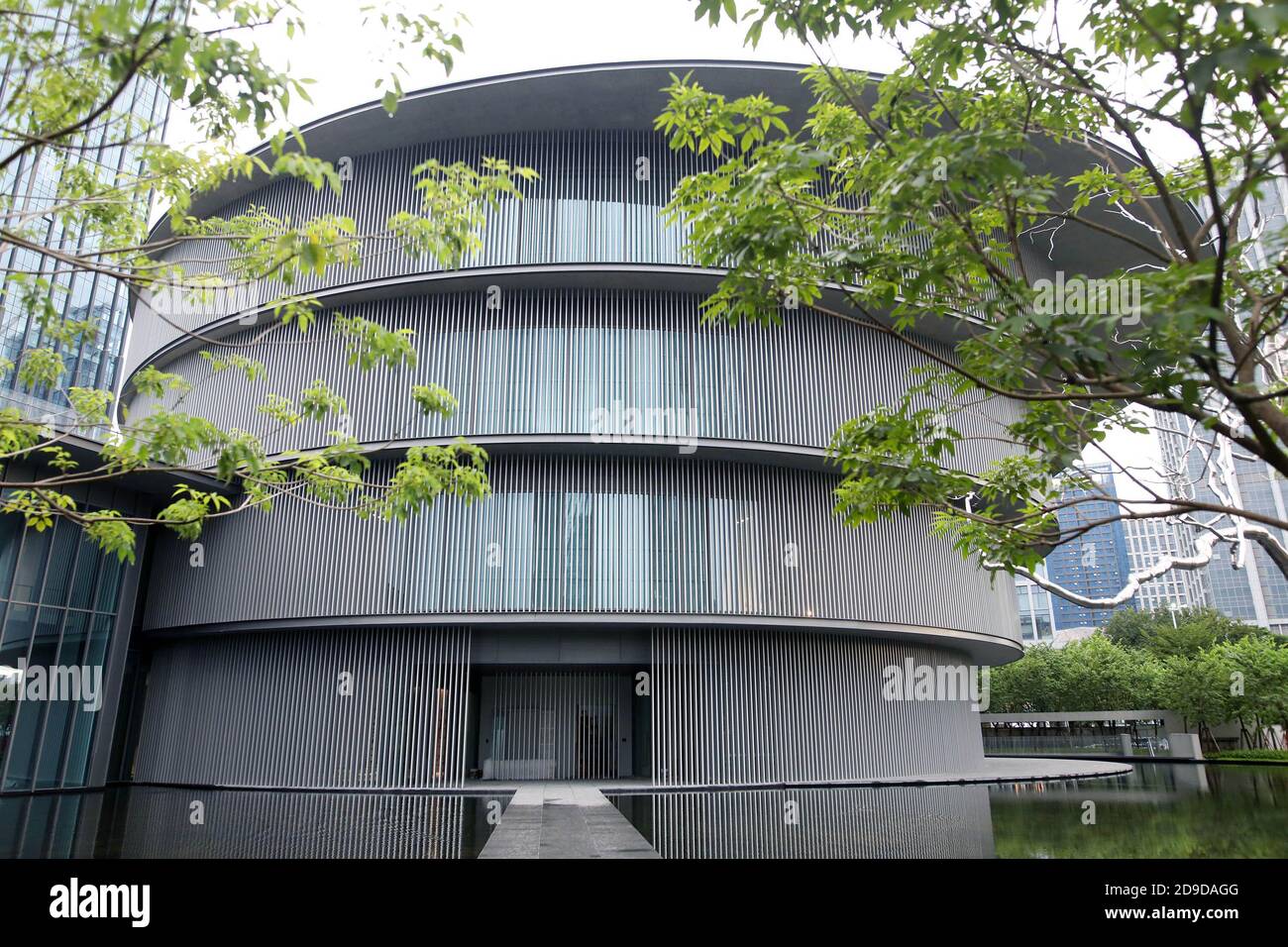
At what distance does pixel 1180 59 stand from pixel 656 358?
47.8ft

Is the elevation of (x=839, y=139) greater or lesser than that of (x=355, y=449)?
greater

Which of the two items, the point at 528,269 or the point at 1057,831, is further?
the point at 528,269

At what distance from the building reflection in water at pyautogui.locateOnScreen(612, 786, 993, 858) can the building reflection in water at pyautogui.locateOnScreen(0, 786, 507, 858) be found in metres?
2.49

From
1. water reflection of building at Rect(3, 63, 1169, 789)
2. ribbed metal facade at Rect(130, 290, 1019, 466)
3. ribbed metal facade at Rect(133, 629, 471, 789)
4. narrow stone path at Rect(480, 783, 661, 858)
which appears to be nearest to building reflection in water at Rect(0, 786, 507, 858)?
narrow stone path at Rect(480, 783, 661, 858)

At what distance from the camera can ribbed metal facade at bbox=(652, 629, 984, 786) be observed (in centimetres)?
1738

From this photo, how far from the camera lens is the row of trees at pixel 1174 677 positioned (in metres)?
31.7

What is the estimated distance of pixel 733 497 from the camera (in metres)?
18.5

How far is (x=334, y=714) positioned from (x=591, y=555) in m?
6.47

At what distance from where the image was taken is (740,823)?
1157 centimetres
